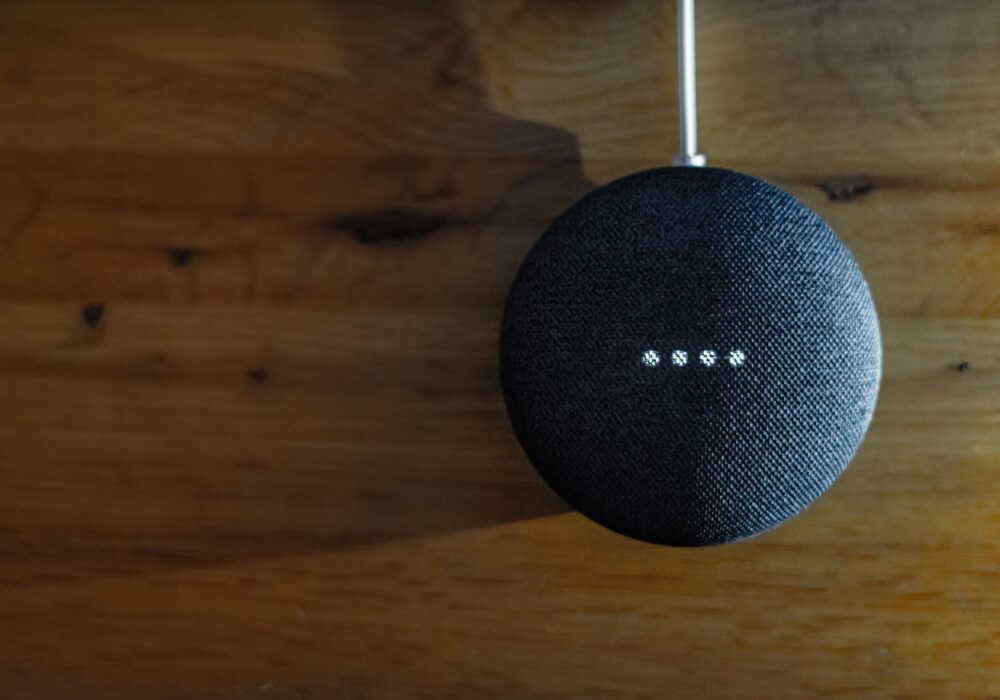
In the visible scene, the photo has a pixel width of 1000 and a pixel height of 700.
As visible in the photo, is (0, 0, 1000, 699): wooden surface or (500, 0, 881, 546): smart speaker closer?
(500, 0, 881, 546): smart speaker

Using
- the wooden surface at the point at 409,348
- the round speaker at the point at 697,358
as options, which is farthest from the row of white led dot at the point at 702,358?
the wooden surface at the point at 409,348

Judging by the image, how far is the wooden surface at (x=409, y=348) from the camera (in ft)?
2.58

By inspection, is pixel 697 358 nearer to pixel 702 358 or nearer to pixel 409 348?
pixel 702 358

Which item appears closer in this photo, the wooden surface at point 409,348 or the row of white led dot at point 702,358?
the row of white led dot at point 702,358

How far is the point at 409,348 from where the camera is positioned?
81 cm

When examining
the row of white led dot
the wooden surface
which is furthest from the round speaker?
the wooden surface

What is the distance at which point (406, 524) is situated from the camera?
0.82m

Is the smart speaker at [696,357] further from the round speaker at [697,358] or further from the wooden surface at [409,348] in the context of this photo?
the wooden surface at [409,348]

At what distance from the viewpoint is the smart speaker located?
60 centimetres

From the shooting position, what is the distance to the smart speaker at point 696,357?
0.60 m

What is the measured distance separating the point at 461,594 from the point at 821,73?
583 millimetres

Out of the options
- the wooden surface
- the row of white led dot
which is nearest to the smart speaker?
the row of white led dot

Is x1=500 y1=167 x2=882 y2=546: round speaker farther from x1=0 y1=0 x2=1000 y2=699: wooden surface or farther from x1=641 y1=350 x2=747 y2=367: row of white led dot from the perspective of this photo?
x1=0 y1=0 x2=1000 y2=699: wooden surface

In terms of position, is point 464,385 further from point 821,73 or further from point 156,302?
point 821,73
